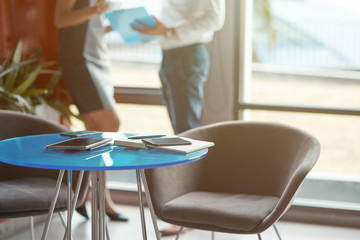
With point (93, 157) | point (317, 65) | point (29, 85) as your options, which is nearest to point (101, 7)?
point (29, 85)

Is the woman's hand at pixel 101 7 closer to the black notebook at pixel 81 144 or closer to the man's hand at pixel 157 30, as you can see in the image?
the man's hand at pixel 157 30

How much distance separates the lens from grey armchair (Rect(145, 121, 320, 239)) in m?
2.40

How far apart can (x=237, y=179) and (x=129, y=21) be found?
1190mm

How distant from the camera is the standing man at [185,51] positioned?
11.0ft

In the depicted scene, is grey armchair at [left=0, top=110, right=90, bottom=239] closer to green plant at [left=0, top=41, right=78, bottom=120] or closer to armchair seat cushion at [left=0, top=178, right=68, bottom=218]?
armchair seat cushion at [left=0, top=178, right=68, bottom=218]

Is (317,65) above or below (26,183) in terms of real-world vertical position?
below

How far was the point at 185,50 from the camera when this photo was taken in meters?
3.46

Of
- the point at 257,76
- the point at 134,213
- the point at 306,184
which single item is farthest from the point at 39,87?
the point at 257,76

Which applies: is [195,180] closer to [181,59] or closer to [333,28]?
[181,59]

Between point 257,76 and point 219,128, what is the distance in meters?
10.3

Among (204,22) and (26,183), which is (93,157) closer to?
(26,183)

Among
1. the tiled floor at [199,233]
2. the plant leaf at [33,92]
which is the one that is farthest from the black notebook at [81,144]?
the plant leaf at [33,92]

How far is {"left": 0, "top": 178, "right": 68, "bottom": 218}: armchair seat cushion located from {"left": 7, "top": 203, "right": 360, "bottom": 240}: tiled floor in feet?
2.60

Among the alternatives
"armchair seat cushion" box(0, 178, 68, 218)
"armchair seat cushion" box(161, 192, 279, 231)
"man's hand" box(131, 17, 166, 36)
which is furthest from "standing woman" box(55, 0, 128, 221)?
"armchair seat cushion" box(161, 192, 279, 231)
